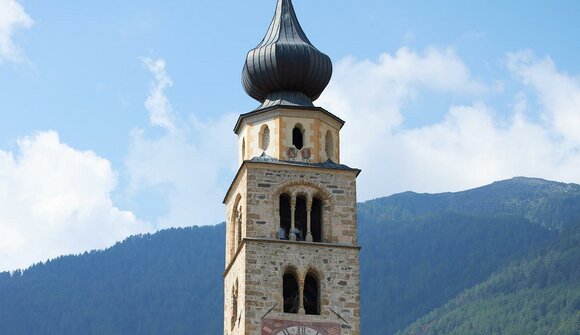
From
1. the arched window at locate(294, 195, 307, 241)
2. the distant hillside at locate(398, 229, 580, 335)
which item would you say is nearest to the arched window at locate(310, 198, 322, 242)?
the arched window at locate(294, 195, 307, 241)

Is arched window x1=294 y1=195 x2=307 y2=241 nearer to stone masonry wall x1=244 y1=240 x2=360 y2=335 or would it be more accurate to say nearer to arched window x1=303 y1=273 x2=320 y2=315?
stone masonry wall x1=244 y1=240 x2=360 y2=335

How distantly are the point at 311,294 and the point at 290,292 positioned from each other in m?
0.69

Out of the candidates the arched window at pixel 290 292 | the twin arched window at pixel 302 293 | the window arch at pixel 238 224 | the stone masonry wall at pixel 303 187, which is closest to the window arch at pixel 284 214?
the stone masonry wall at pixel 303 187

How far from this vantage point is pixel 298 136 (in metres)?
Answer: 48.6

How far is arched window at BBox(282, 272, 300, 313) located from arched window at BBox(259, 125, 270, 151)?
4.87 meters

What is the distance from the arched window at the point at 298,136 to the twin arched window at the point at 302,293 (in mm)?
4757

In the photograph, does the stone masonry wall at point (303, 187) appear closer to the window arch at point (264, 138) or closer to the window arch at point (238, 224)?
the window arch at point (238, 224)

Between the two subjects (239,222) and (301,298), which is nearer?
(301,298)

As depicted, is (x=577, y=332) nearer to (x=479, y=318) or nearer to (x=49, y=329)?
(x=479, y=318)

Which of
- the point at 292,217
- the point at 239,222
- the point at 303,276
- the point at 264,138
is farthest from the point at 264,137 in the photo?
the point at 303,276

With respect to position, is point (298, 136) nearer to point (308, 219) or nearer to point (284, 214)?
point (284, 214)

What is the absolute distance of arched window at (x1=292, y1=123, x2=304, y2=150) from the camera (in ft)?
158

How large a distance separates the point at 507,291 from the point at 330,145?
13219cm

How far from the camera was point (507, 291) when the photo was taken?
177 m
